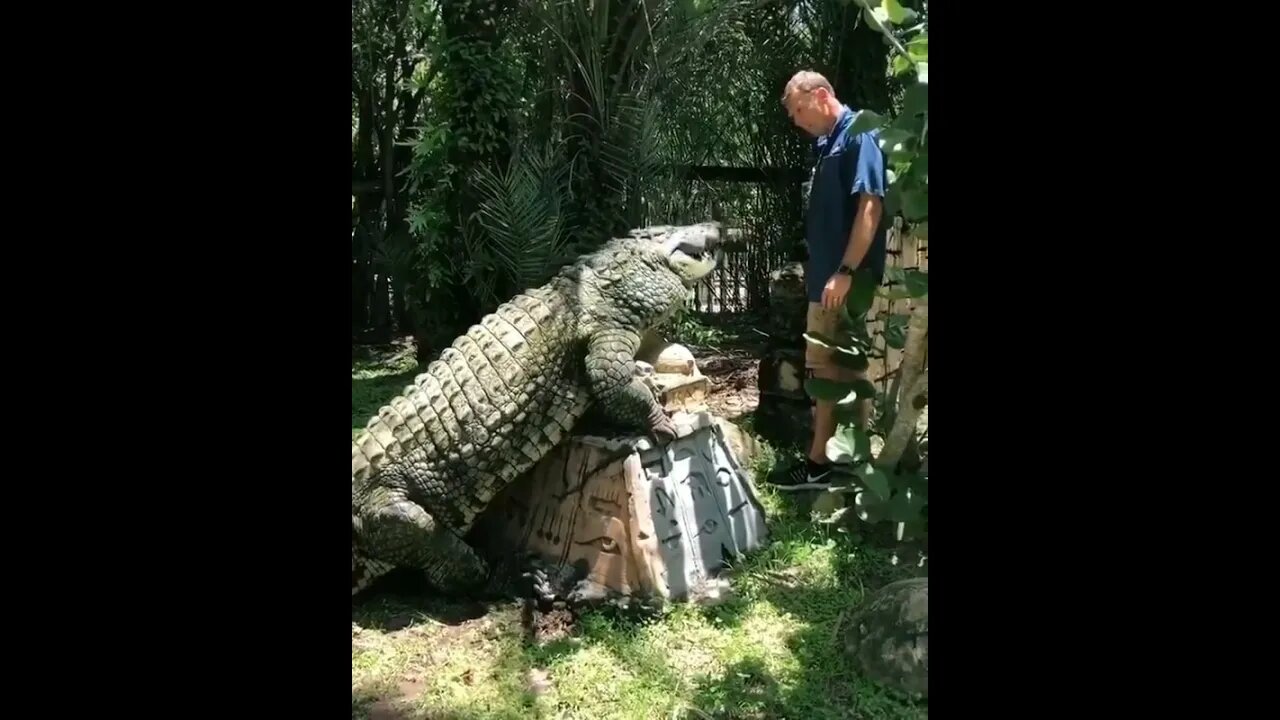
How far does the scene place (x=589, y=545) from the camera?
12.7 ft

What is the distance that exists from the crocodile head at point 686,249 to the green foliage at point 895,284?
1.90m

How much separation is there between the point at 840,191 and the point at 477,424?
1.78 meters

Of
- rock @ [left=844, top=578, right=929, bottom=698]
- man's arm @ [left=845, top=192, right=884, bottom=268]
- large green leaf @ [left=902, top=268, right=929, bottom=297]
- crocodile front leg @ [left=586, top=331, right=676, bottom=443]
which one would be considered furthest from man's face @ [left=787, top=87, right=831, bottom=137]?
large green leaf @ [left=902, top=268, right=929, bottom=297]

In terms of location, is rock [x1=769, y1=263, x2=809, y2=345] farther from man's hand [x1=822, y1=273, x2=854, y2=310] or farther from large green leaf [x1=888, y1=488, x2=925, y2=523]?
large green leaf [x1=888, y1=488, x2=925, y2=523]

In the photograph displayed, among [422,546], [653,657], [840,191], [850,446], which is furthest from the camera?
[840,191]

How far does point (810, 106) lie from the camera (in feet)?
13.5

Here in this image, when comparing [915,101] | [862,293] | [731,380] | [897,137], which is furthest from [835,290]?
[731,380]

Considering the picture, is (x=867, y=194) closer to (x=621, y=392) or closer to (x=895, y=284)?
(x=621, y=392)

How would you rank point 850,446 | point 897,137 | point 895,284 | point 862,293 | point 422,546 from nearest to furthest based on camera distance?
point 897,137 < point 862,293 < point 895,284 < point 850,446 < point 422,546

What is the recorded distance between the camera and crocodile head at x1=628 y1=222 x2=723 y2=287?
4395 mm
